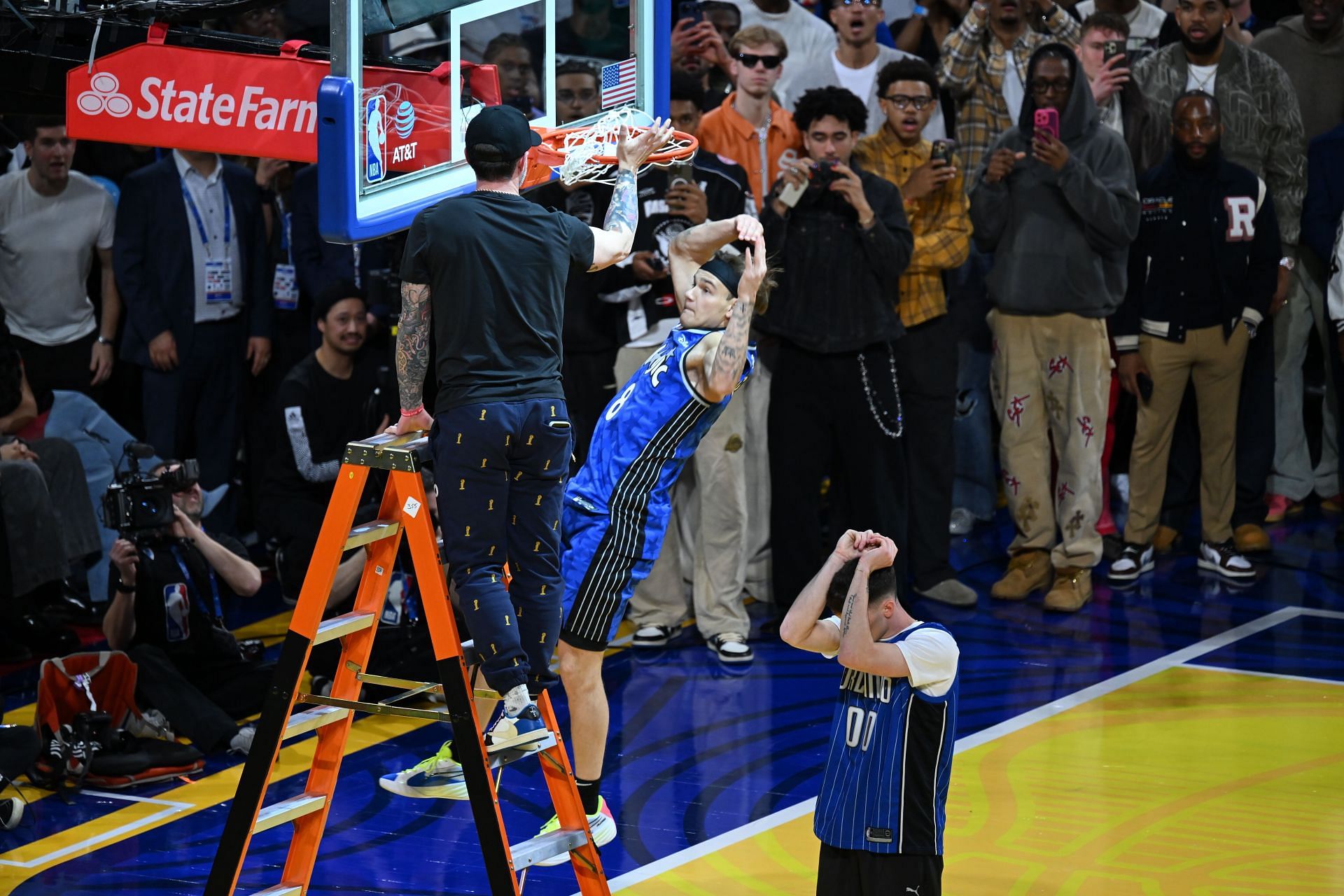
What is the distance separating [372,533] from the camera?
5.39 meters

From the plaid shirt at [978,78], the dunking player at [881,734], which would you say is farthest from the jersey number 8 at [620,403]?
the plaid shirt at [978,78]

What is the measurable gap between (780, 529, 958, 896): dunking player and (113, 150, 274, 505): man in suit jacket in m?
6.17

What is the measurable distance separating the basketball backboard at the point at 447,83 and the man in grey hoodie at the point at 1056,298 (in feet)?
12.2

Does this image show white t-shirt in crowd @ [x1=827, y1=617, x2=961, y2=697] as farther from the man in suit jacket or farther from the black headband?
the man in suit jacket

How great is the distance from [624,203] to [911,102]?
465 cm

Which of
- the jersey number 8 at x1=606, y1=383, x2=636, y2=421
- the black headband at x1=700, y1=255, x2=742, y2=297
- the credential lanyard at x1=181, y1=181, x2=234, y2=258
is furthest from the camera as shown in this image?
the credential lanyard at x1=181, y1=181, x2=234, y2=258

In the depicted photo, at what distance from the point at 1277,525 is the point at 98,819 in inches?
310

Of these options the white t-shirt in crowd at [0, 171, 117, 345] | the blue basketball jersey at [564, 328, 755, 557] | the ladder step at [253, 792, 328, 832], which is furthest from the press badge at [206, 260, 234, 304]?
the ladder step at [253, 792, 328, 832]

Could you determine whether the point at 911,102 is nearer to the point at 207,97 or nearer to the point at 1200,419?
the point at 1200,419

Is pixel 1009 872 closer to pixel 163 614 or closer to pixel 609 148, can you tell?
pixel 609 148

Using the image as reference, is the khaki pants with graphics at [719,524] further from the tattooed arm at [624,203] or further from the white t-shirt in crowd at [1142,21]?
the white t-shirt in crowd at [1142,21]

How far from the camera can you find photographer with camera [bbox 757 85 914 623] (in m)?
9.30

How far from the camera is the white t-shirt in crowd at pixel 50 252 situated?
1012cm

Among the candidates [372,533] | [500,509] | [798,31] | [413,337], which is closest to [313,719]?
[372,533]
